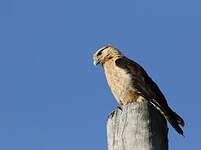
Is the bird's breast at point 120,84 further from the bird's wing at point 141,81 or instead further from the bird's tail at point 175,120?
the bird's tail at point 175,120

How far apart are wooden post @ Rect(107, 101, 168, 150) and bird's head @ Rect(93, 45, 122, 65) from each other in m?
5.39

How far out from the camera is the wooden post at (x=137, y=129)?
156 inches

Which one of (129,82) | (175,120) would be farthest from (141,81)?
(175,120)

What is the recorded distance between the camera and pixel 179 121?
20.0ft

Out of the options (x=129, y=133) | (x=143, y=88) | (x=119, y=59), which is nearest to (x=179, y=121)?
(x=143, y=88)

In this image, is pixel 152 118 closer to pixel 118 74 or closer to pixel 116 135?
pixel 116 135

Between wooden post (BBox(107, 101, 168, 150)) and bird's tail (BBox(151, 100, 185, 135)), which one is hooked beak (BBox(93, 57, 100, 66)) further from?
wooden post (BBox(107, 101, 168, 150))

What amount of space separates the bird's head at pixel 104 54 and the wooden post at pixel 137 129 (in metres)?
5.39

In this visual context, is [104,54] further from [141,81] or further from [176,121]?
[176,121]

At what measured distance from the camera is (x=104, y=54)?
9.88 meters

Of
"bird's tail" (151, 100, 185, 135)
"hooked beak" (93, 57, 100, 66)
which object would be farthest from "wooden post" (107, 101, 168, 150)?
"hooked beak" (93, 57, 100, 66)

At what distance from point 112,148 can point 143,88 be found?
12.2 ft

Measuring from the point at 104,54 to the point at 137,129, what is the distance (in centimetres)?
591

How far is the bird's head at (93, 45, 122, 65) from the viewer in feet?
31.9
